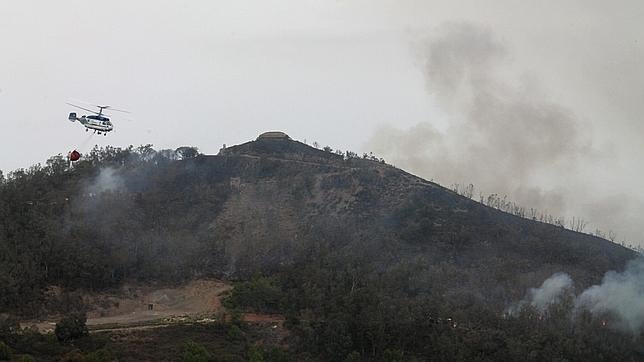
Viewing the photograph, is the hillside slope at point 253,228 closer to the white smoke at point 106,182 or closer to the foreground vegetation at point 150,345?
the white smoke at point 106,182

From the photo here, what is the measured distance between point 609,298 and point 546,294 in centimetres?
558

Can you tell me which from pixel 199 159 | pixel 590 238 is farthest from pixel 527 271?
pixel 199 159

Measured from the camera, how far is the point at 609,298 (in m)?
69.3

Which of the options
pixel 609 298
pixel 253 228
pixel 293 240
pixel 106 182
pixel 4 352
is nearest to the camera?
pixel 4 352

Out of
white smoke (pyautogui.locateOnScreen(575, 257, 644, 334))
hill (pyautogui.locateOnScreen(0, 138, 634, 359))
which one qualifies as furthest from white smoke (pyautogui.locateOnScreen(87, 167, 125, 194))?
white smoke (pyautogui.locateOnScreen(575, 257, 644, 334))

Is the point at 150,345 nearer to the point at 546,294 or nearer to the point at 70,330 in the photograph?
the point at 70,330

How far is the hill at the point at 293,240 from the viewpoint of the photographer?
2670 inches

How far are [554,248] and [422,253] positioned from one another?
1372 centimetres

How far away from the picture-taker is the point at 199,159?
10856 centimetres

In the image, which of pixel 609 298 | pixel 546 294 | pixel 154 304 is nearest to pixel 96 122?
pixel 154 304

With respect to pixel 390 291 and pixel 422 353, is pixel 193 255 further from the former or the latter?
pixel 422 353

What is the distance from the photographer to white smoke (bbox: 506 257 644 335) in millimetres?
64875

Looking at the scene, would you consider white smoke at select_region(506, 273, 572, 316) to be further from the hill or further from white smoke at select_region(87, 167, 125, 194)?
white smoke at select_region(87, 167, 125, 194)

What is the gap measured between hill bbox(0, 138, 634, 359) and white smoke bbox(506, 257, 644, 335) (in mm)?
1671
